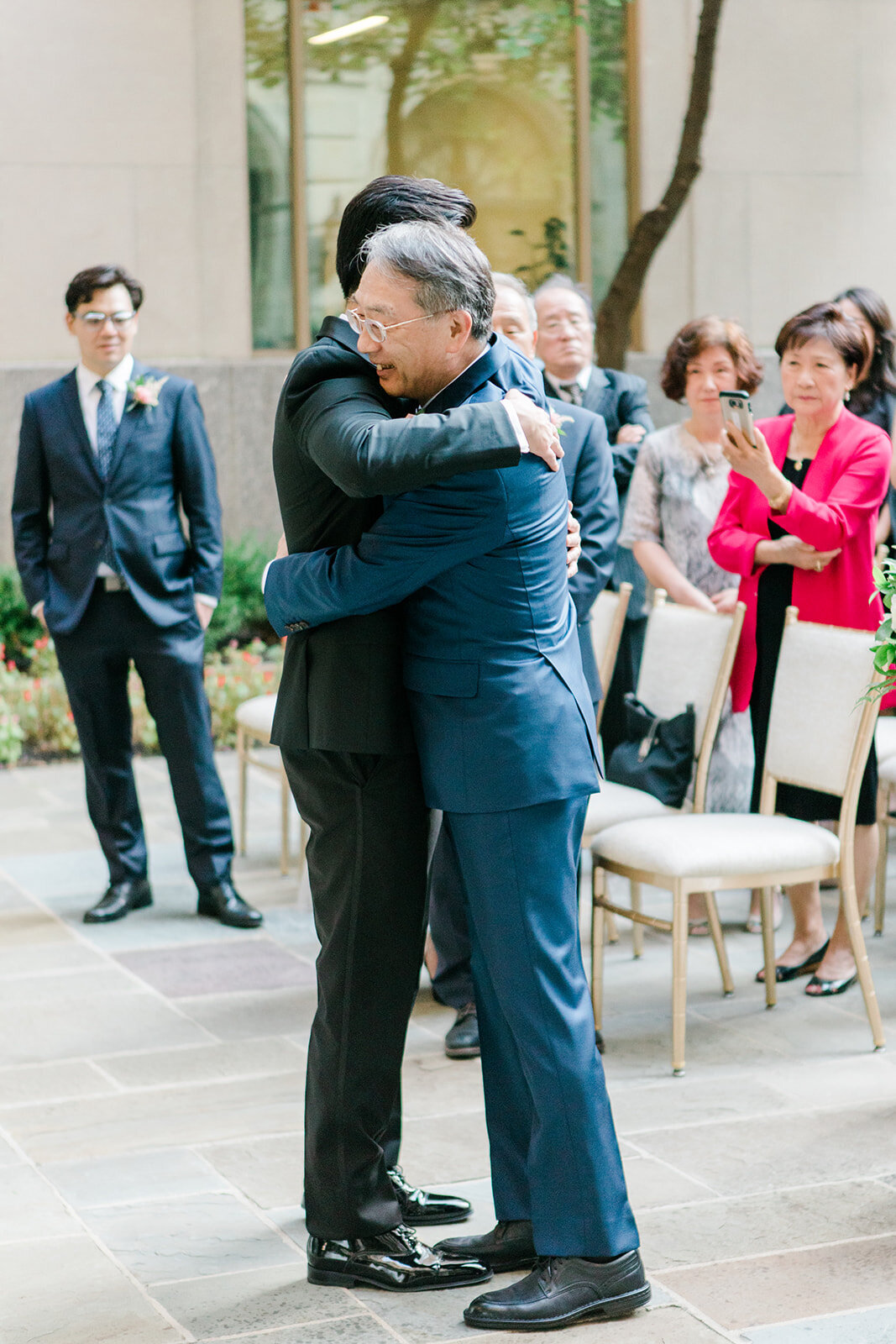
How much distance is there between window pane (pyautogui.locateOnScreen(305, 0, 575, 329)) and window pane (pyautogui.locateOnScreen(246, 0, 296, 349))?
0.15 metres

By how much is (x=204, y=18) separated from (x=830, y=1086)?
7659 millimetres

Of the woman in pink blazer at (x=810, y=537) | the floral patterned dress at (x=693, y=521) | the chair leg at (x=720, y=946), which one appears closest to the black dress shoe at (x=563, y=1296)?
the chair leg at (x=720, y=946)

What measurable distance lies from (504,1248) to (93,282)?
3436mm

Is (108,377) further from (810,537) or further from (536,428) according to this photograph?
(536,428)

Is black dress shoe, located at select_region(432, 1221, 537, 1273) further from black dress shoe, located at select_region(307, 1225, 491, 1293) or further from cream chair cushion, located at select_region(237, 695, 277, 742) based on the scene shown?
cream chair cushion, located at select_region(237, 695, 277, 742)

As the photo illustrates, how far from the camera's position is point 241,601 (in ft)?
31.6

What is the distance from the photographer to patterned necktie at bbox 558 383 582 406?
582cm

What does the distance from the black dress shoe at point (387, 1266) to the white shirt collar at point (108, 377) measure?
3210 millimetres

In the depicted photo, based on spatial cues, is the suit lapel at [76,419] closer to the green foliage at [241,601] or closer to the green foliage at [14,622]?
the green foliage at [14,622]

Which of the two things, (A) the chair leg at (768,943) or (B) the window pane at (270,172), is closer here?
(A) the chair leg at (768,943)

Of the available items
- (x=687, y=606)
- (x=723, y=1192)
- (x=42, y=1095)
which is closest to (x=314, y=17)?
(x=687, y=606)

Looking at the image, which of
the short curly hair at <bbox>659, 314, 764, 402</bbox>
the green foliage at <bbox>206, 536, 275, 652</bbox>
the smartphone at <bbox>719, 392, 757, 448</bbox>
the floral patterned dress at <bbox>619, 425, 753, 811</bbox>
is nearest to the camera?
the smartphone at <bbox>719, 392, 757, 448</bbox>

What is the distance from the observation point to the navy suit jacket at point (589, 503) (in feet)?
14.9

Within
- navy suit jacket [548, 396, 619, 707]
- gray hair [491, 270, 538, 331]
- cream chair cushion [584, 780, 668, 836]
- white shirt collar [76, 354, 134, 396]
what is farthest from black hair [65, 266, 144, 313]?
cream chair cushion [584, 780, 668, 836]
